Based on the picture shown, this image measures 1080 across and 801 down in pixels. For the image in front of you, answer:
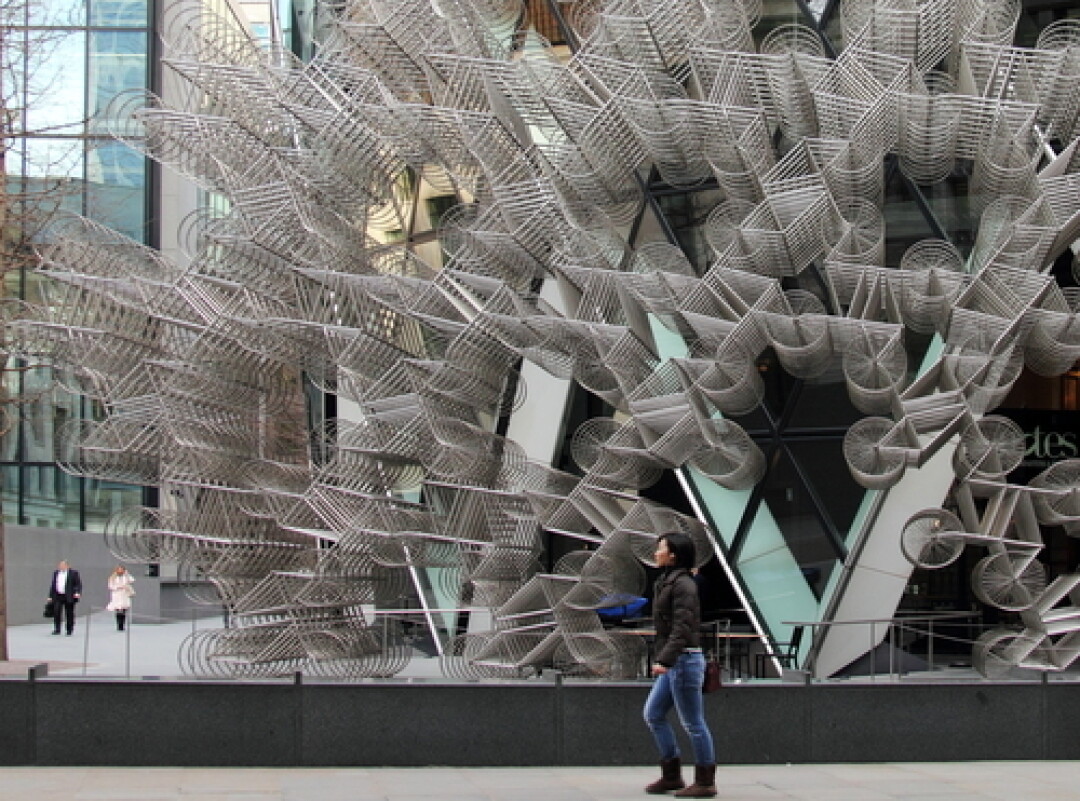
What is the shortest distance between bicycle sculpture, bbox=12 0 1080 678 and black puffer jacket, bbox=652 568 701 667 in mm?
5768

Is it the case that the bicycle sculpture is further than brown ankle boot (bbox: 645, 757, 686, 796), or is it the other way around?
the bicycle sculpture

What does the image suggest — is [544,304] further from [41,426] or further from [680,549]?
[41,426]

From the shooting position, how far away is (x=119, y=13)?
4522 cm

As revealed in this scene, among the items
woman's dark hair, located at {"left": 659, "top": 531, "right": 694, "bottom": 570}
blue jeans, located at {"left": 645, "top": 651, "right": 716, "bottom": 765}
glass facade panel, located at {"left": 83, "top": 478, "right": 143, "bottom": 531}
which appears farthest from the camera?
glass facade panel, located at {"left": 83, "top": 478, "right": 143, "bottom": 531}

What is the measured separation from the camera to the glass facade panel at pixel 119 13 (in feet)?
147

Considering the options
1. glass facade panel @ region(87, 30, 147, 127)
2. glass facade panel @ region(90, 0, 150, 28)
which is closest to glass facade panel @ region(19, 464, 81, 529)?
glass facade panel @ region(87, 30, 147, 127)

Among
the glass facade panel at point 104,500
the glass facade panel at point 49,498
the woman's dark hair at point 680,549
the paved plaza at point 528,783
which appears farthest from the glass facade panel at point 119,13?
the woman's dark hair at point 680,549

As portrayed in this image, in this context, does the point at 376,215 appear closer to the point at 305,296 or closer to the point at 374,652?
the point at 305,296

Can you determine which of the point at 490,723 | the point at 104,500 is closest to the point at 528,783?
the point at 490,723

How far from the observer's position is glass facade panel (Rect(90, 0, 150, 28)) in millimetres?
44938

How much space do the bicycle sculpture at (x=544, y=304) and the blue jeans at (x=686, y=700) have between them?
5958mm

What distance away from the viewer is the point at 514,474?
19266 millimetres

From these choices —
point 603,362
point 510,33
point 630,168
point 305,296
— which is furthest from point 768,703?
point 510,33

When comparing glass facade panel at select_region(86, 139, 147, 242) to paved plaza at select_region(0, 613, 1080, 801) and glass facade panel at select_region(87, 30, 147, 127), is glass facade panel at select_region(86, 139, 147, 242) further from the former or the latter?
paved plaza at select_region(0, 613, 1080, 801)
